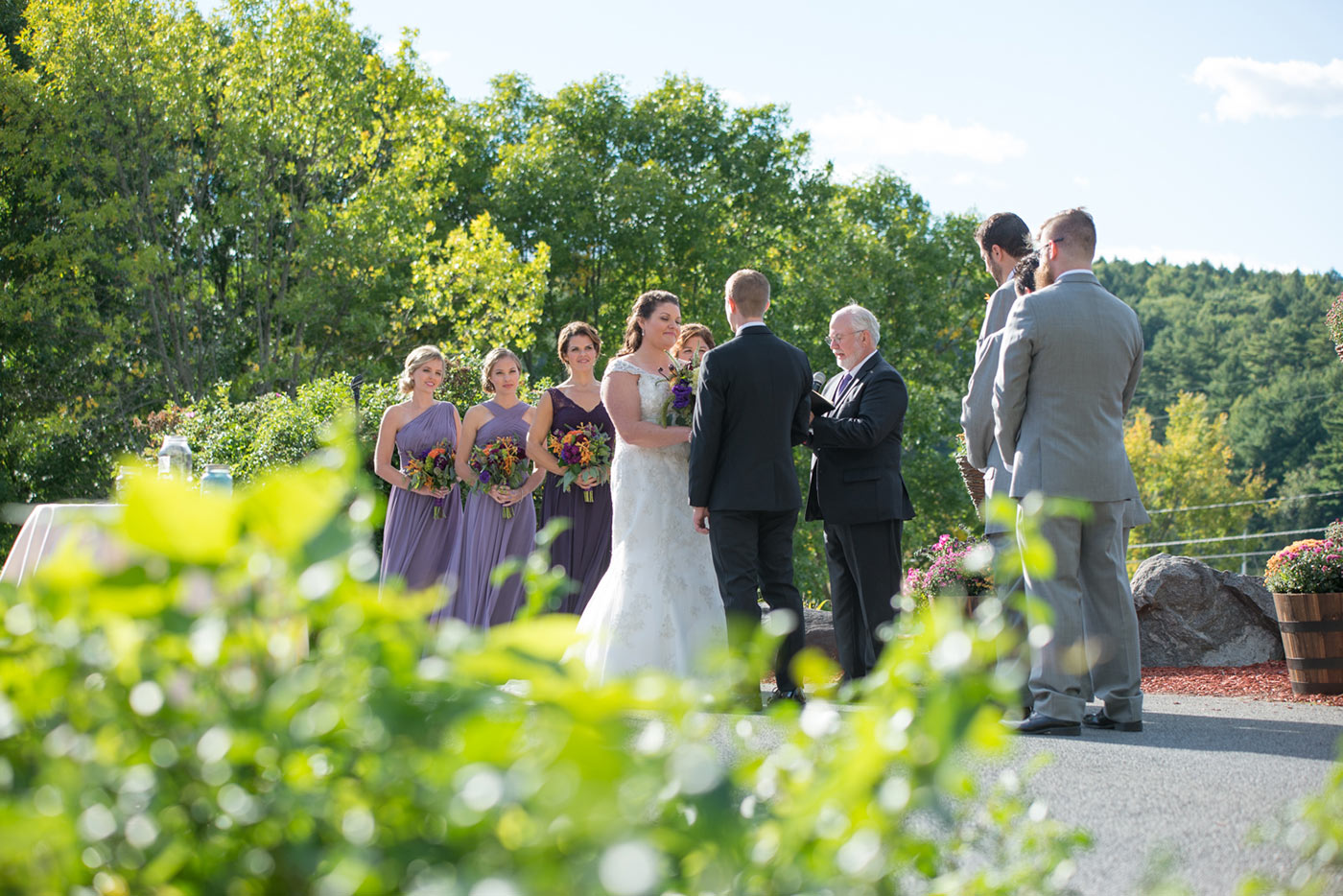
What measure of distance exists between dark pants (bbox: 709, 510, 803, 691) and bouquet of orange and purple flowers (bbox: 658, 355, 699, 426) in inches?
26.0

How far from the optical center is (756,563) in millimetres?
6473

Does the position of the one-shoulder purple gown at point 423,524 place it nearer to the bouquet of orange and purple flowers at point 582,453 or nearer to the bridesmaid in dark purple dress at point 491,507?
the bridesmaid in dark purple dress at point 491,507

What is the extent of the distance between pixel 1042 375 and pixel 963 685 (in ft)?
16.3

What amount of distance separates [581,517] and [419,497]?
180cm

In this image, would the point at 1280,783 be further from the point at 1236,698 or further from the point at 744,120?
the point at 744,120

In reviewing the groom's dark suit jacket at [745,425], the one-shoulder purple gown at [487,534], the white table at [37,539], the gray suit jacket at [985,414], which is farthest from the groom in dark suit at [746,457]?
the white table at [37,539]

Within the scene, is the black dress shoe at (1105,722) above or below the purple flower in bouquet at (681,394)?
below

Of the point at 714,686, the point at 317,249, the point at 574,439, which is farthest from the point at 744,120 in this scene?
the point at 714,686

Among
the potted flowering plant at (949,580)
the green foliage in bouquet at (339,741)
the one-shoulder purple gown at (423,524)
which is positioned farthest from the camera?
the one-shoulder purple gown at (423,524)

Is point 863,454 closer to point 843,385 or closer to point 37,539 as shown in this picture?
point 843,385

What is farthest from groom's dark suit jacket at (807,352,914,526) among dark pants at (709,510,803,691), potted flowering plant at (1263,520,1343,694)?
potted flowering plant at (1263,520,1343,694)

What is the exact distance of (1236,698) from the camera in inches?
293

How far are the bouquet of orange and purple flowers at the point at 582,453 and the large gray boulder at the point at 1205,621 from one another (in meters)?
4.48

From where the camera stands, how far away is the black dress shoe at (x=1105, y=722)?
5.62 metres
